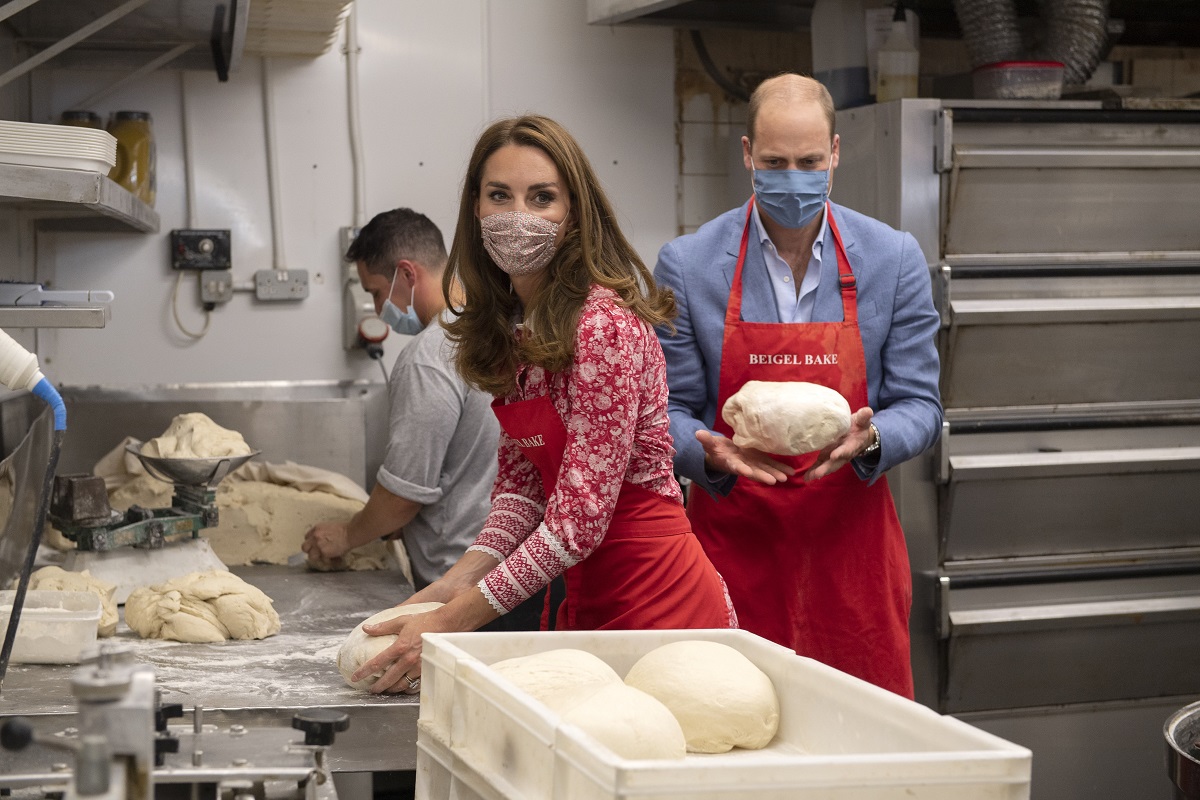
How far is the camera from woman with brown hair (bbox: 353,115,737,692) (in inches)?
63.4

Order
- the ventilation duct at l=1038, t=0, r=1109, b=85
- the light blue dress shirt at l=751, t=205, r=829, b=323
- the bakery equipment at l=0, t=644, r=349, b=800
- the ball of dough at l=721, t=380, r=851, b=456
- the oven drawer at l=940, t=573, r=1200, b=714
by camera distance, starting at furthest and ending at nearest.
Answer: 1. the ventilation duct at l=1038, t=0, r=1109, b=85
2. the oven drawer at l=940, t=573, r=1200, b=714
3. the light blue dress shirt at l=751, t=205, r=829, b=323
4. the ball of dough at l=721, t=380, r=851, b=456
5. the bakery equipment at l=0, t=644, r=349, b=800

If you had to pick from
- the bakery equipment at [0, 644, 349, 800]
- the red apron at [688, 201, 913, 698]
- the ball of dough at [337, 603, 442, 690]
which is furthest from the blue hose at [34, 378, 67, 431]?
the red apron at [688, 201, 913, 698]

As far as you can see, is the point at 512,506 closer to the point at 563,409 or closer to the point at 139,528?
the point at 563,409

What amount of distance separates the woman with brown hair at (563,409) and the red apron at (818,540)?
0.43 metres

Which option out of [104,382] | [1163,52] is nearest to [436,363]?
[104,382]

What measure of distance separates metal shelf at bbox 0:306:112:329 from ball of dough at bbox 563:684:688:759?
1.22 meters

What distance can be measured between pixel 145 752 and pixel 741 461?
4.57 ft

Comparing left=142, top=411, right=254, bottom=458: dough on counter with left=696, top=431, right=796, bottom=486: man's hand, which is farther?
left=142, top=411, right=254, bottom=458: dough on counter

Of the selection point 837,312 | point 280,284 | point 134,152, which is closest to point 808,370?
point 837,312

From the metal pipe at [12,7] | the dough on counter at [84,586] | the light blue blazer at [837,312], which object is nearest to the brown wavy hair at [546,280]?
the light blue blazer at [837,312]

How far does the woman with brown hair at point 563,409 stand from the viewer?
5.28ft

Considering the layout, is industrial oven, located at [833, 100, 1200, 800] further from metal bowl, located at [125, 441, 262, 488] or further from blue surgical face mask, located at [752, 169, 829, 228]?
metal bowl, located at [125, 441, 262, 488]

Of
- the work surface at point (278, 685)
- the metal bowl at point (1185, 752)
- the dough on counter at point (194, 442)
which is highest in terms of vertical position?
the dough on counter at point (194, 442)

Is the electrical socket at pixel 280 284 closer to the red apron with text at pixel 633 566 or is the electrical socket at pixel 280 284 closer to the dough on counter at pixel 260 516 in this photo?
the dough on counter at pixel 260 516
